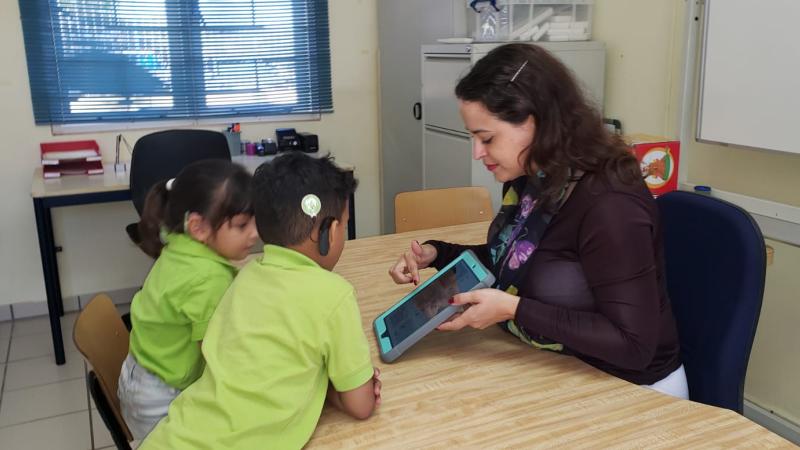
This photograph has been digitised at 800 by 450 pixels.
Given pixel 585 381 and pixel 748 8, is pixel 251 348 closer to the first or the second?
pixel 585 381

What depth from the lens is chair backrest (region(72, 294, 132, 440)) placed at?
143cm

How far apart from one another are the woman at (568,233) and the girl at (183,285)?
20.8 inches

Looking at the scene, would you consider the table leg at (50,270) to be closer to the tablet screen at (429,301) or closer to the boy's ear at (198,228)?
the boy's ear at (198,228)

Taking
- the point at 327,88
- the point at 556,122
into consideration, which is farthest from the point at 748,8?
the point at 327,88

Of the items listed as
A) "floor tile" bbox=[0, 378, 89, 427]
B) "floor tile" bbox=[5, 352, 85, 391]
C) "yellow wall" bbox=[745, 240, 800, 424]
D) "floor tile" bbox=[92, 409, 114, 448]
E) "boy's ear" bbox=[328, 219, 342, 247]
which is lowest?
"floor tile" bbox=[92, 409, 114, 448]

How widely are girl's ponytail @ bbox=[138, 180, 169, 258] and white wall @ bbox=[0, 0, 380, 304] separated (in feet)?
8.12

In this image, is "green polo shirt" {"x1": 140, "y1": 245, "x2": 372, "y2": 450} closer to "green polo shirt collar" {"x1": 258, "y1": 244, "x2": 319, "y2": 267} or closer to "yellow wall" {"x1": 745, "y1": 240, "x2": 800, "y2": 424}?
"green polo shirt collar" {"x1": 258, "y1": 244, "x2": 319, "y2": 267}

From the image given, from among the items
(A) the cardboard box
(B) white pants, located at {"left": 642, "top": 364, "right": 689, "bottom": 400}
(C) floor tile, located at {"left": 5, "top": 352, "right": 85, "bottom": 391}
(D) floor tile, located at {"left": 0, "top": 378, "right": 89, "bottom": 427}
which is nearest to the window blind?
(C) floor tile, located at {"left": 5, "top": 352, "right": 85, "bottom": 391}

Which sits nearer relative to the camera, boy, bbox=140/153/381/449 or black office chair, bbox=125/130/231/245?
boy, bbox=140/153/381/449

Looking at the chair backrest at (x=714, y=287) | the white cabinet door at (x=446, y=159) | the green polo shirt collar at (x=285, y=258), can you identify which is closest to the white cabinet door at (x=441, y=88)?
the white cabinet door at (x=446, y=159)

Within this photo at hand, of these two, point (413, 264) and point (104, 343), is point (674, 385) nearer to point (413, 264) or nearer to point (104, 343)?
point (413, 264)

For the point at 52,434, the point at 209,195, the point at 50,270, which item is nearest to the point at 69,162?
the point at 50,270

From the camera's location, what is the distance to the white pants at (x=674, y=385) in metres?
1.41

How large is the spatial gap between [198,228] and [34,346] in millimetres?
2484
